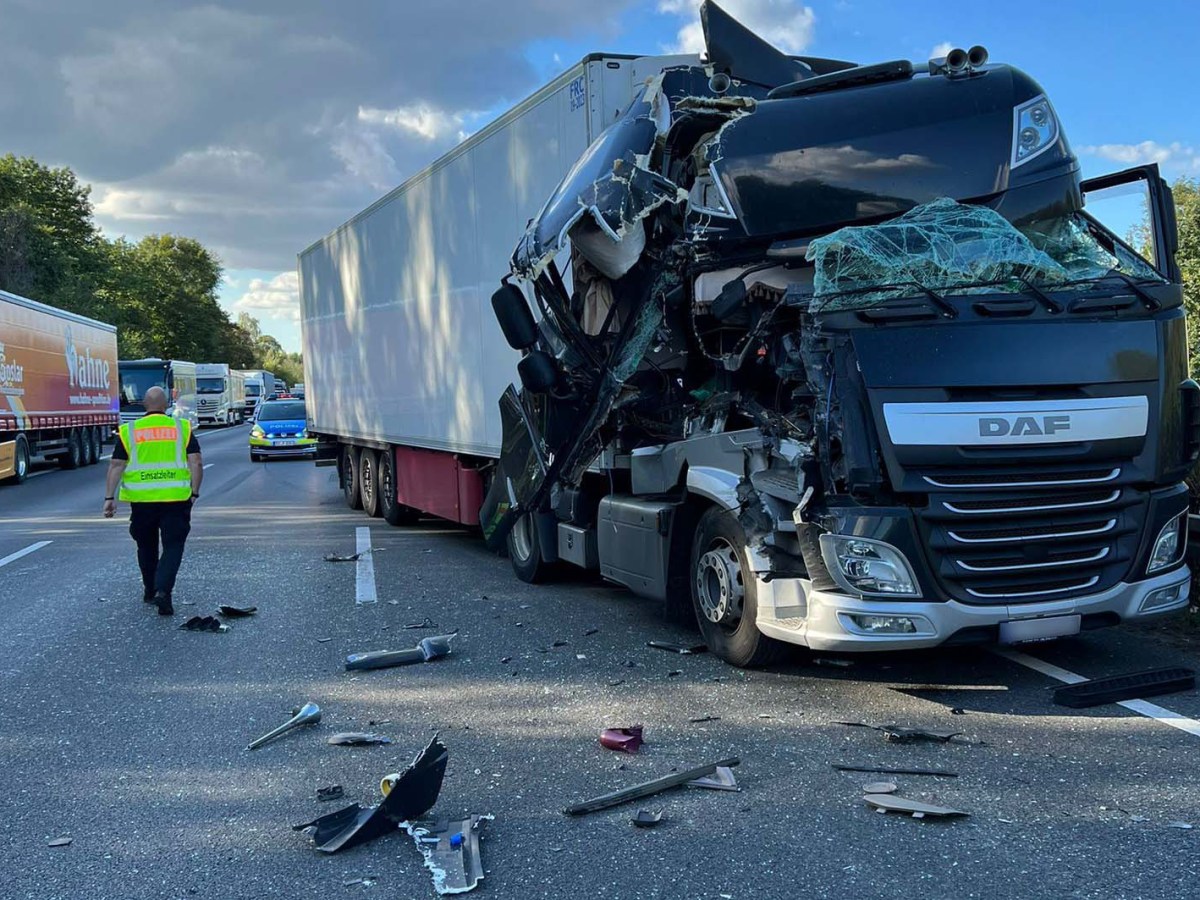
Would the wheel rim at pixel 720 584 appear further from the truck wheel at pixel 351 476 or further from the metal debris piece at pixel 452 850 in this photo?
the truck wheel at pixel 351 476

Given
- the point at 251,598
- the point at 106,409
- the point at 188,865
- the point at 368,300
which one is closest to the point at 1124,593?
the point at 188,865

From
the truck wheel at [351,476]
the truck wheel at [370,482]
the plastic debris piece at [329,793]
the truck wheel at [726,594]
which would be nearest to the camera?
the plastic debris piece at [329,793]

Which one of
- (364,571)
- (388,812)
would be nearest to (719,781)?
(388,812)

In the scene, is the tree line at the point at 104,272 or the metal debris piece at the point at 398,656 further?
the tree line at the point at 104,272

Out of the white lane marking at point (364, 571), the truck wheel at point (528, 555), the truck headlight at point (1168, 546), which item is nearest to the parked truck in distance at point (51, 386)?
the white lane marking at point (364, 571)

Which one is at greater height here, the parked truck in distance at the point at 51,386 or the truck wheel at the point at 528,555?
the parked truck in distance at the point at 51,386

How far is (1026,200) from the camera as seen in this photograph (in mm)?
5680

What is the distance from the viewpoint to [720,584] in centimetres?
598

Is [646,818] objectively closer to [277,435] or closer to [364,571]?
[364,571]

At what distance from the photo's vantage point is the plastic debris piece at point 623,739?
4789mm

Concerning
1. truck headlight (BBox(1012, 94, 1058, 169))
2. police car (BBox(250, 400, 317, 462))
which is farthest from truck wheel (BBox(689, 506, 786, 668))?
police car (BBox(250, 400, 317, 462))

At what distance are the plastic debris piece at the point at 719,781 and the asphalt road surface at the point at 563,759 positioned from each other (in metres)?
0.04

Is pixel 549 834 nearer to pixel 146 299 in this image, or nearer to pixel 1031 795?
pixel 1031 795

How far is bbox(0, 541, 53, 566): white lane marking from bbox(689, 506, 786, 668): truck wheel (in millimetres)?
7899
